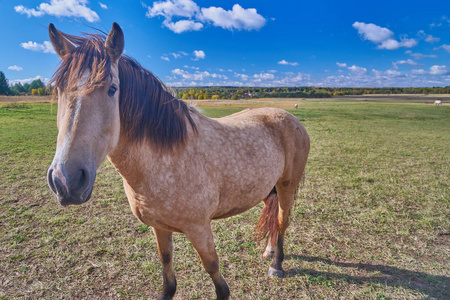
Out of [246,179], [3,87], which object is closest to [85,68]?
[246,179]

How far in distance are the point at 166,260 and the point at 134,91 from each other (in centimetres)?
180

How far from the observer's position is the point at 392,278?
282 cm

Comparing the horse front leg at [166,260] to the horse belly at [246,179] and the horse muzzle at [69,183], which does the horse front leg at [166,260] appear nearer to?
the horse belly at [246,179]

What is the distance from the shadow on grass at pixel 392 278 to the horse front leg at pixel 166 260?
1.41m

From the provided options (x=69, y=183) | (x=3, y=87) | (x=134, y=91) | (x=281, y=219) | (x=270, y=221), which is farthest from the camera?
(x=3, y=87)

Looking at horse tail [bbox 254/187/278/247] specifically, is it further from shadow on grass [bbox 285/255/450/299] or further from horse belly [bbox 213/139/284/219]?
horse belly [bbox 213/139/284/219]

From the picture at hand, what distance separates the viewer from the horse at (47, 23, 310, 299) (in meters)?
1.25

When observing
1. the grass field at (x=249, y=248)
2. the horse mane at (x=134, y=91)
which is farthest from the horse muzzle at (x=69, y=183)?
the grass field at (x=249, y=248)

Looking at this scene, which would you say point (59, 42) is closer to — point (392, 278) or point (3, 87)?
point (392, 278)

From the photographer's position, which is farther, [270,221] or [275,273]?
[270,221]

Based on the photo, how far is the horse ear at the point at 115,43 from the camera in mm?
1416

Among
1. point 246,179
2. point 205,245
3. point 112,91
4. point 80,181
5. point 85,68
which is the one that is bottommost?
point 205,245


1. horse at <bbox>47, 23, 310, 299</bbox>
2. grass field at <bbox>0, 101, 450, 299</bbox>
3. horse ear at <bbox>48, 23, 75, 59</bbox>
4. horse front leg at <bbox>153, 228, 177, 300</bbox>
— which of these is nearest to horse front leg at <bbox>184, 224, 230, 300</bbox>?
horse at <bbox>47, 23, 310, 299</bbox>

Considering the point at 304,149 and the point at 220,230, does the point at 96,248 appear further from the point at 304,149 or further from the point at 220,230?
the point at 304,149
